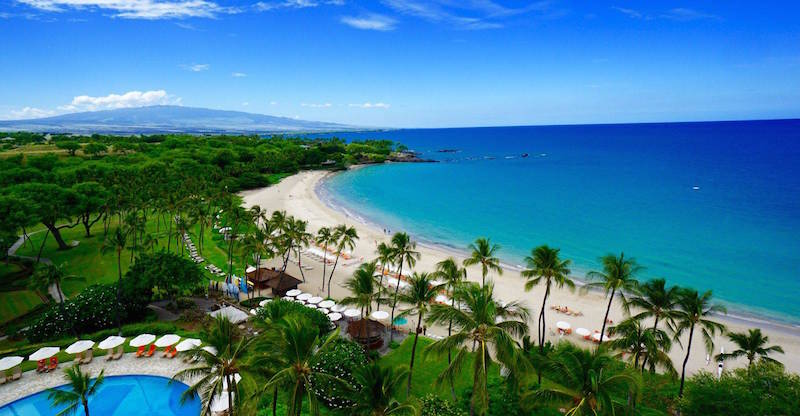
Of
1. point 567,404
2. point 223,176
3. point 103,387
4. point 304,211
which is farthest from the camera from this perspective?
point 223,176

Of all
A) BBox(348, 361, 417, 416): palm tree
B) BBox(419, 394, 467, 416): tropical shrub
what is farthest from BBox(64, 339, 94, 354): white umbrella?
BBox(419, 394, 467, 416): tropical shrub

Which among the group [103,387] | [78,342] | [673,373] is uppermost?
[673,373]

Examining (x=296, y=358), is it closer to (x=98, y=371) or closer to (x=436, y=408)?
(x=436, y=408)

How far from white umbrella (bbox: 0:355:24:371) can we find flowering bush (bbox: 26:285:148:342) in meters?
4.76

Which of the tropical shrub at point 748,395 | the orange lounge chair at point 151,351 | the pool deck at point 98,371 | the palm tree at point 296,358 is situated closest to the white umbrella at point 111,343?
the pool deck at point 98,371

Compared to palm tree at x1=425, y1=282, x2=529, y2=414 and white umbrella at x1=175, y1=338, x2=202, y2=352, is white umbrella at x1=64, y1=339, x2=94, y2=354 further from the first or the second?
palm tree at x1=425, y1=282, x2=529, y2=414

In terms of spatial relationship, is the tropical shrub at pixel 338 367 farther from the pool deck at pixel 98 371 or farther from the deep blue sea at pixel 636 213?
the deep blue sea at pixel 636 213

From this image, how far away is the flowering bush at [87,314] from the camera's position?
27453 millimetres

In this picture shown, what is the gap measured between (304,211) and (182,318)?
150 feet

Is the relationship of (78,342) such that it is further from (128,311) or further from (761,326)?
(761,326)

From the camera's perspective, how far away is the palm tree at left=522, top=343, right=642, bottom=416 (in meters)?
13.5

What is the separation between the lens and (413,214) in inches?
3083

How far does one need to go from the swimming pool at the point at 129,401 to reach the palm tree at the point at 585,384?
58.9ft

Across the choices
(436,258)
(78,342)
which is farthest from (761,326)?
(78,342)
